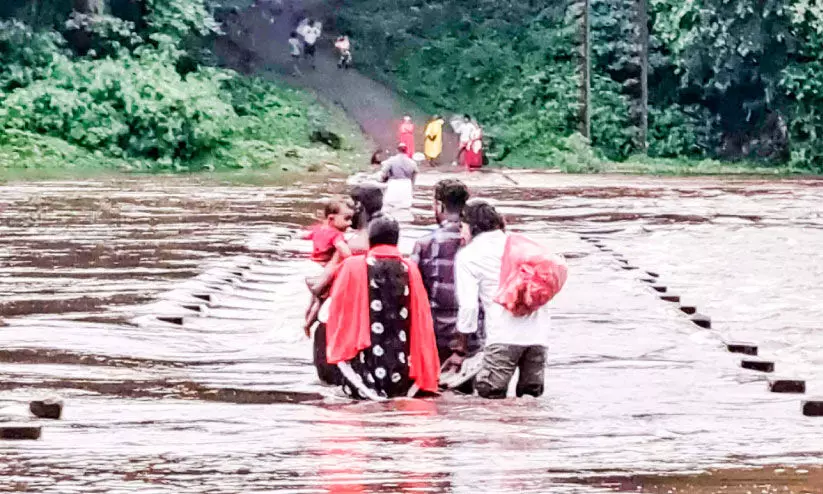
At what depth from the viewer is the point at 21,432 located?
29.2 feet

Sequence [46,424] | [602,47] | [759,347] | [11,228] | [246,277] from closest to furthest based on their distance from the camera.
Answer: [46,424] < [759,347] < [246,277] < [11,228] < [602,47]

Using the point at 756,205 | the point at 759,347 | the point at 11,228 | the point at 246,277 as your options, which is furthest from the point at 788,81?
the point at 759,347

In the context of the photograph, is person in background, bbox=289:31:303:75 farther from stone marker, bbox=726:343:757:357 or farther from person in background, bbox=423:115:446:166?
stone marker, bbox=726:343:757:357

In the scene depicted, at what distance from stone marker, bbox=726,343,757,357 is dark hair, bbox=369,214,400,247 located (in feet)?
11.2

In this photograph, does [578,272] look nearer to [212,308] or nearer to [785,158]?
[212,308]

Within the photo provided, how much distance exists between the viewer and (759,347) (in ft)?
45.3

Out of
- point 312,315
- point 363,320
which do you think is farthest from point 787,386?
point 312,315

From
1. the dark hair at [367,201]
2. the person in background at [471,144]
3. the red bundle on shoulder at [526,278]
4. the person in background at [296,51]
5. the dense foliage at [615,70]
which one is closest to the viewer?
the red bundle on shoulder at [526,278]

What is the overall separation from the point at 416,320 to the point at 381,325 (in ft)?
0.66

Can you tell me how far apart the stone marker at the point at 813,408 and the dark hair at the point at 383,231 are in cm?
247

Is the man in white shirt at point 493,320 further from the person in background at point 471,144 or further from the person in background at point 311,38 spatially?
the person in background at point 311,38

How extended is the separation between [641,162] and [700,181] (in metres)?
7.61

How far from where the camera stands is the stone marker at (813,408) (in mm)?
9992

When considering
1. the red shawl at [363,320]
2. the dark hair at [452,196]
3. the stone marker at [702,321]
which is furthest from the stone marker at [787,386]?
the stone marker at [702,321]
